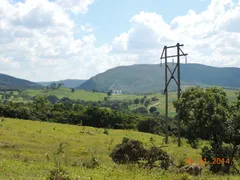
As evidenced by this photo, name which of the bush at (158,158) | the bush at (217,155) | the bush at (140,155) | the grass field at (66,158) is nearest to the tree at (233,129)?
the bush at (217,155)

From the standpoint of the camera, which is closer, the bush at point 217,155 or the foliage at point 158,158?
the foliage at point 158,158

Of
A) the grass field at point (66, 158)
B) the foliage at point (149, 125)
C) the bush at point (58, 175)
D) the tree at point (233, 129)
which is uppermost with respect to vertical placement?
the tree at point (233, 129)

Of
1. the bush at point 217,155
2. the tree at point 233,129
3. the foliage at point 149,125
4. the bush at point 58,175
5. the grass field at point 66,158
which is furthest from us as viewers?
the foliage at point 149,125

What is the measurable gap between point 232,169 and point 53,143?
786 inches

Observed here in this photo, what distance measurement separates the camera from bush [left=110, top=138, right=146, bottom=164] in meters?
21.7

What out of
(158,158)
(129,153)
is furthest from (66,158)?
(158,158)

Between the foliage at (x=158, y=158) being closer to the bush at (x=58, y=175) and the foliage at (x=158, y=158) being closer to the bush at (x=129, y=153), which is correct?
the bush at (x=129, y=153)

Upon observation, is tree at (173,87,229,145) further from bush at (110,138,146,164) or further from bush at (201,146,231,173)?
bush at (110,138,146,164)

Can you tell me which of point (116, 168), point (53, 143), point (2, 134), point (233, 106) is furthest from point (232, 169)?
point (2, 134)

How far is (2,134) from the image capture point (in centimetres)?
3709

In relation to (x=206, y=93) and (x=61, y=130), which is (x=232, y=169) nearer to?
(x=206, y=93)

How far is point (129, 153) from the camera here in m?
22.1

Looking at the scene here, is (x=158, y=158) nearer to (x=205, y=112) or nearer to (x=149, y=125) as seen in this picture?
(x=205, y=112)

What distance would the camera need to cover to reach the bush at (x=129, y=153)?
2169 centimetres
